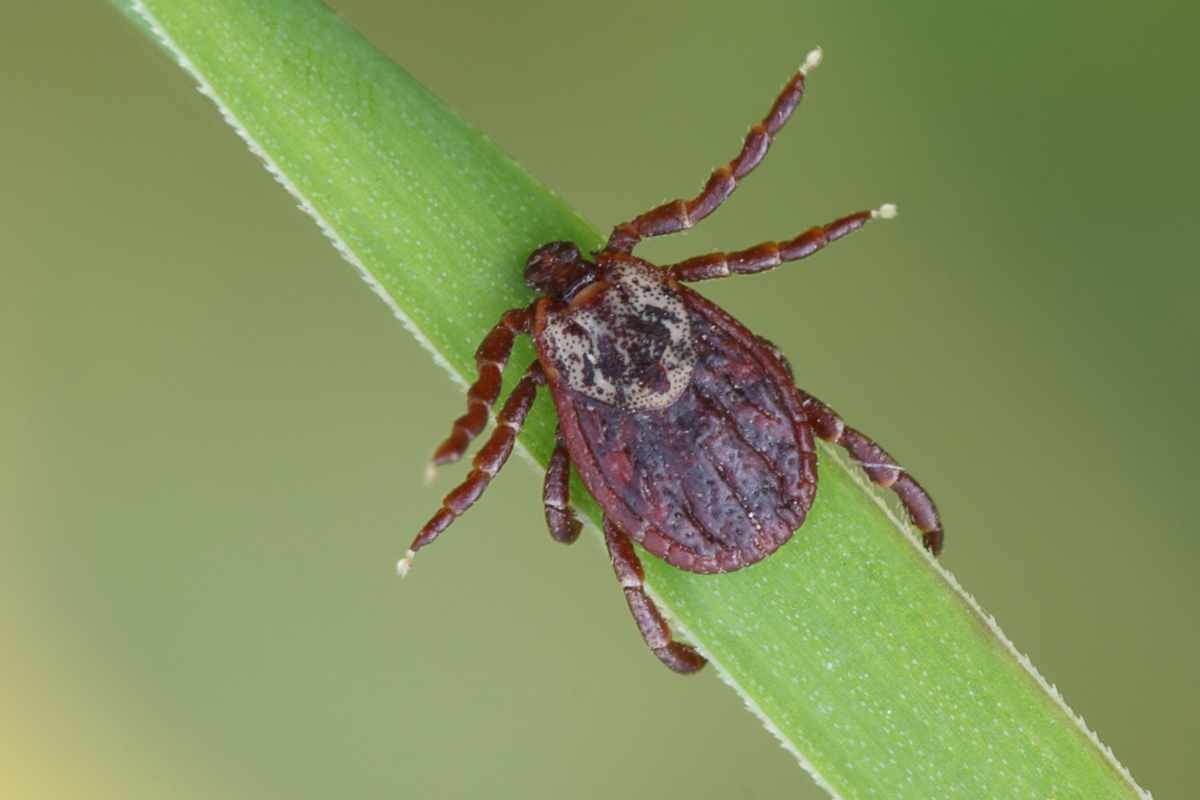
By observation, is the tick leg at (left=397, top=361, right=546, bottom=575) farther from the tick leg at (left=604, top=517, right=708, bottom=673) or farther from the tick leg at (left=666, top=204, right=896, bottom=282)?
the tick leg at (left=666, top=204, right=896, bottom=282)

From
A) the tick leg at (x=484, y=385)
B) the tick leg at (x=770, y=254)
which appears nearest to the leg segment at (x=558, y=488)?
the tick leg at (x=484, y=385)

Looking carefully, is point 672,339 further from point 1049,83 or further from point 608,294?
point 1049,83

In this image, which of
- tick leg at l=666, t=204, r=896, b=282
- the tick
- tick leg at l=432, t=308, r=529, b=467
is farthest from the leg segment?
tick leg at l=666, t=204, r=896, b=282

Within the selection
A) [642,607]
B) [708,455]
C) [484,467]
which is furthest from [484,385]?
[642,607]

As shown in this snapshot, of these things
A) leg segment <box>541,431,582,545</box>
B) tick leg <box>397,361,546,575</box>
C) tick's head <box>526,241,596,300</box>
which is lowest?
leg segment <box>541,431,582,545</box>

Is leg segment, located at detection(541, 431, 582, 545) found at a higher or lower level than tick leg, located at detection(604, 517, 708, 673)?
higher

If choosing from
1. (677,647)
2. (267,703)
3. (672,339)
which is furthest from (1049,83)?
(267,703)

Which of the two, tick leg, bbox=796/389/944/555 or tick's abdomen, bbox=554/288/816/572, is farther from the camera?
tick leg, bbox=796/389/944/555
